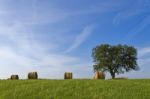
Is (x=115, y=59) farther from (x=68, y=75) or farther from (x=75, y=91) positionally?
(x=75, y=91)

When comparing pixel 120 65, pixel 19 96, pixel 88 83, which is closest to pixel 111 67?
pixel 120 65

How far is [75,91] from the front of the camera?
33.8 metres

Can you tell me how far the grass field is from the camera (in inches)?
1251

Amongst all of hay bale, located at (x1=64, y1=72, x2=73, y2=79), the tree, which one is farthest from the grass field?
the tree

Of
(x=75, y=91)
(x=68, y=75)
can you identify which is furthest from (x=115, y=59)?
(x=75, y=91)

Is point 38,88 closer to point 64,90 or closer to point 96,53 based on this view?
point 64,90

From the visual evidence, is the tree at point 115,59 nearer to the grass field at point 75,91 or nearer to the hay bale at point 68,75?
the hay bale at point 68,75

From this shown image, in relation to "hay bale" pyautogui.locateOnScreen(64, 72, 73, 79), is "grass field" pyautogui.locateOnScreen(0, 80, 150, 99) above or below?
below

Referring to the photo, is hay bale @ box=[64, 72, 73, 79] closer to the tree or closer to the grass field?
the grass field

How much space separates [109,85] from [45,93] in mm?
7295

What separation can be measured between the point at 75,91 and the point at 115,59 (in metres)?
67.0

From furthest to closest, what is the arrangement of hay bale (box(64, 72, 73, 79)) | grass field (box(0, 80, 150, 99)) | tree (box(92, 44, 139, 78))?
tree (box(92, 44, 139, 78))
hay bale (box(64, 72, 73, 79))
grass field (box(0, 80, 150, 99))

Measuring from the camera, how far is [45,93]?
33125 millimetres

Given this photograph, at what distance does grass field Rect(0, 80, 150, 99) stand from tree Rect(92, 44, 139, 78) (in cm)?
6114
